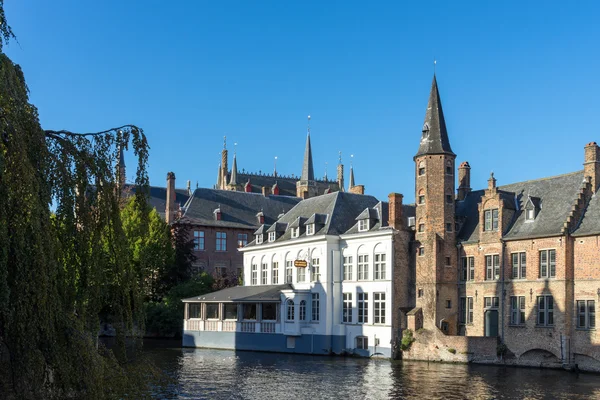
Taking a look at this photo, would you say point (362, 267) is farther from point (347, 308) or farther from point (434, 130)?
point (434, 130)

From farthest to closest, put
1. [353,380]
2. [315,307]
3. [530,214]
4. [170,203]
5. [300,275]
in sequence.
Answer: [170,203] → [300,275] → [315,307] → [530,214] → [353,380]

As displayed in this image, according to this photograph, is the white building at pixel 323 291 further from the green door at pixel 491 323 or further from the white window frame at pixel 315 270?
the green door at pixel 491 323

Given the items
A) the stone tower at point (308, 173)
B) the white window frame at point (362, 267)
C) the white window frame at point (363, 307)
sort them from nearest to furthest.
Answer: the white window frame at point (363, 307), the white window frame at point (362, 267), the stone tower at point (308, 173)

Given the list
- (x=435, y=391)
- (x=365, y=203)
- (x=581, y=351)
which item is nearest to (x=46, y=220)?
(x=435, y=391)

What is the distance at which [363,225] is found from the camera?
46.8 metres

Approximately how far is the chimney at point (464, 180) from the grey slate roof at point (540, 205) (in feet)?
7.14

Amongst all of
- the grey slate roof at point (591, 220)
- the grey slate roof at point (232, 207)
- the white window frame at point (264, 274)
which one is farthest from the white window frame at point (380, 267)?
the grey slate roof at point (232, 207)

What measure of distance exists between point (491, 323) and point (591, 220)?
795 centimetres

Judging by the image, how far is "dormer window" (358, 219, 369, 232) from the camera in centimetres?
4650

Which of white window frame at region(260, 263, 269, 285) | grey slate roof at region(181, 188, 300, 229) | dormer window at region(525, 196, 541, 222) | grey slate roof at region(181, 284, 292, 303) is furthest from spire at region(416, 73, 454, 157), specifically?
grey slate roof at region(181, 188, 300, 229)

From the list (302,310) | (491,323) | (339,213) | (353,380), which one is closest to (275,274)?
(302,310)

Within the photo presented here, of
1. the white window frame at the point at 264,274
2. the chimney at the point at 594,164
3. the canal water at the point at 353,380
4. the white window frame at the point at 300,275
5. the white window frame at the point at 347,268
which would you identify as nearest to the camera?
the canal water at the point at 353,380

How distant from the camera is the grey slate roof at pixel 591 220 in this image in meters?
36.9

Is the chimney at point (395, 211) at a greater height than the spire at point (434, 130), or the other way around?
the spire at point (434, 130)
